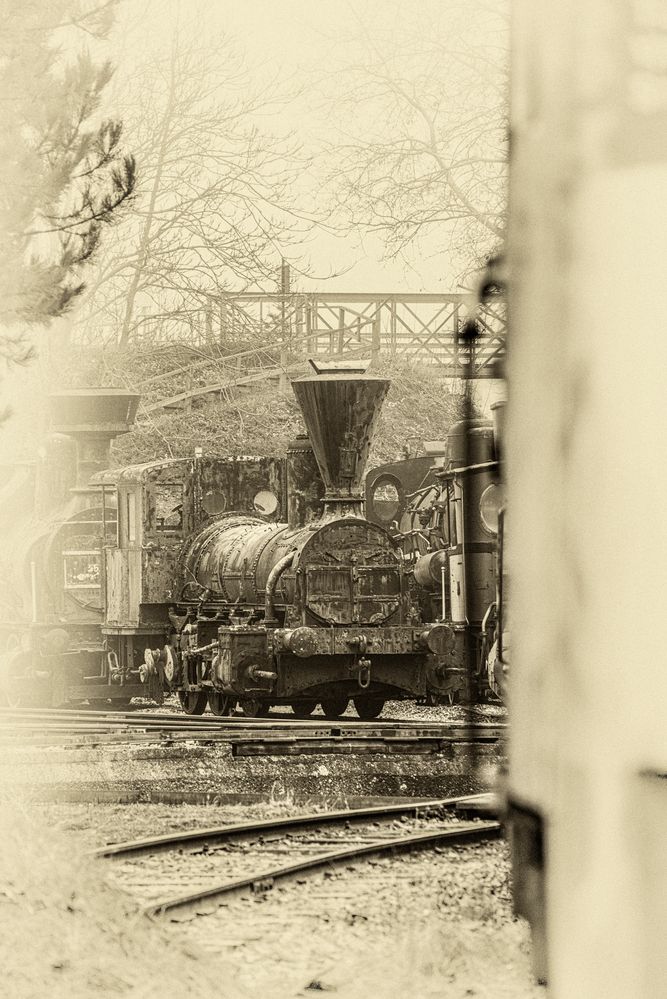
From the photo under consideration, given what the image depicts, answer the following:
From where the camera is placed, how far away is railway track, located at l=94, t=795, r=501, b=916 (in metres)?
7.28

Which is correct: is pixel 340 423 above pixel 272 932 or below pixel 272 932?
above

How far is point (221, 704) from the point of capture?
53.8ft

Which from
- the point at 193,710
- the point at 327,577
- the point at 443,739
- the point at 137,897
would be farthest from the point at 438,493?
the point at 137,897

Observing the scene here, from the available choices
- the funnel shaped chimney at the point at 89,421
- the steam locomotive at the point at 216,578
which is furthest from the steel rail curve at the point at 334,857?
the funnel shaped chimney at the point at 89,421

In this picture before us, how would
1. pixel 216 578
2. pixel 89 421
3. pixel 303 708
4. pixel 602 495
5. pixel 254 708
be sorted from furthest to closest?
pixel 89 421 → pixel 303 708 → pixel 216 578 → pixel 254 708 → pixel 602 495

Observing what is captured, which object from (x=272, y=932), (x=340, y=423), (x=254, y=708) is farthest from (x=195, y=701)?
(x=272, y=932)

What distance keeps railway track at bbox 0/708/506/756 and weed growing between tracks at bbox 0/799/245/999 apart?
411 centimetres

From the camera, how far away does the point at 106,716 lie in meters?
15.9

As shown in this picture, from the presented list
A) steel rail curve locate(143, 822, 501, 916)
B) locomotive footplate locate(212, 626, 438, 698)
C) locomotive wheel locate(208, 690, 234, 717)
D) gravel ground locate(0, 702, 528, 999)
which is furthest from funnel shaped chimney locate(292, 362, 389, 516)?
steel rail curve locate(143, 822, 501, 916)

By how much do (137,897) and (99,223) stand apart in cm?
425

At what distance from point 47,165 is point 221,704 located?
8.22m

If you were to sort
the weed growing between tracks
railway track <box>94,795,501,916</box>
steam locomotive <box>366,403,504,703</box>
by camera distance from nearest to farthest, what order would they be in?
the weed growing between tracks
railway track <box>94,795,501,916</box>
steam locomotive <box>366,403,504,703</box>

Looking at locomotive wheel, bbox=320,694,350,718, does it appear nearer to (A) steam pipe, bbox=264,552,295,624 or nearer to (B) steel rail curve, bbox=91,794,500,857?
(A) steam pipe, bbox=264,552,295,624

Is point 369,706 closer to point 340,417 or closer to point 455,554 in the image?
point 455,554
